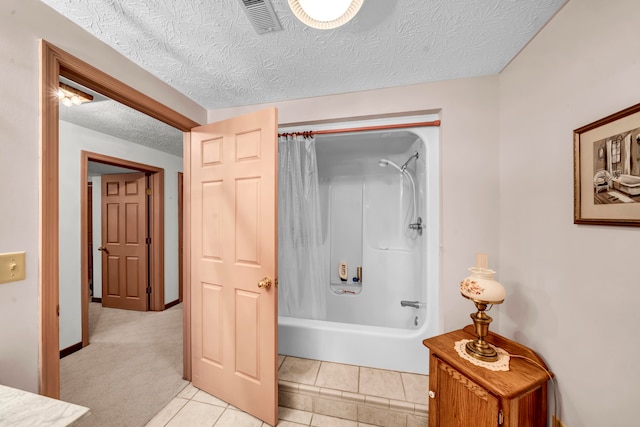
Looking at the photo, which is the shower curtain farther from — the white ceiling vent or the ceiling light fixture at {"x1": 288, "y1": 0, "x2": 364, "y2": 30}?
the ceiling light fixture at {"x1": 288, "y1": 0, "x2": 364, "y2": 30}

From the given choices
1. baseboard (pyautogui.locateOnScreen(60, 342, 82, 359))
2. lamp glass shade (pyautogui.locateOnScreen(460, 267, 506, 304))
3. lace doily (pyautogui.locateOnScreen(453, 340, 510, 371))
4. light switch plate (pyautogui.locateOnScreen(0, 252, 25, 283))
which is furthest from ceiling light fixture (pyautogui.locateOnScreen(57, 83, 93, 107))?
lace doily (pyautogui.locateOnScreen(453, 340, 510, 371))

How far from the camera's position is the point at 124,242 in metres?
3.28

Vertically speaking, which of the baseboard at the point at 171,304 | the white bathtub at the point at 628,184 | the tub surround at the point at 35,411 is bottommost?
the baseboard at the point at 171,304

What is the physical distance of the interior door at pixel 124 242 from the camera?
3.20 m

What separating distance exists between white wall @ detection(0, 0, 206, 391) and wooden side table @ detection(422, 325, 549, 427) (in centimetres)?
184

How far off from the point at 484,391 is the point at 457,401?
181mm

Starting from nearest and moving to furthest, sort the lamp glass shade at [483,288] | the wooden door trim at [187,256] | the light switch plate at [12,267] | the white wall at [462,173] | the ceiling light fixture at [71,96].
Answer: the light switch plate at [12,267], the lamp glass shade at [483,288], the white wall at [462,173], the ceiling light fixture at [71,96], the wooden door trim at [187,256]

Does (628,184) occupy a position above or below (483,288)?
above

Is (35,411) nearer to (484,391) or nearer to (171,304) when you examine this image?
(484,391)

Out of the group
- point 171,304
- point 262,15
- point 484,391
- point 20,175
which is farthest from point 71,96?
point 484,391

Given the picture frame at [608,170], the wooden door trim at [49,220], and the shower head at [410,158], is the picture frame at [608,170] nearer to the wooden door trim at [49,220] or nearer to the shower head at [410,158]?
the shower head at [410,158]

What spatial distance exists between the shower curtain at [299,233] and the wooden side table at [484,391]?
1010 mm

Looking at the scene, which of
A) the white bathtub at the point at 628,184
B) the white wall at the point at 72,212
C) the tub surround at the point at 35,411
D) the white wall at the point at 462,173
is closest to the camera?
the tub surround at the point at 35,411

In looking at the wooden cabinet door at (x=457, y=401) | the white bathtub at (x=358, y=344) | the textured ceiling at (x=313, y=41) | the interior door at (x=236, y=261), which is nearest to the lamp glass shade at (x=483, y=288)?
the wooden cabinet door at (x=457, y=401)
